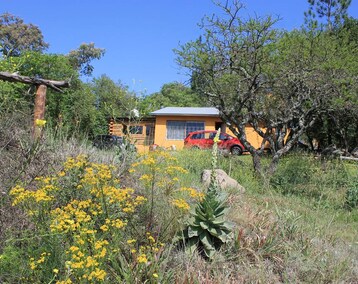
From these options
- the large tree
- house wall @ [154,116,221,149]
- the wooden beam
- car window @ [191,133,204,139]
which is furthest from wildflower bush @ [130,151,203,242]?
house wall @ [154,116,221,149]

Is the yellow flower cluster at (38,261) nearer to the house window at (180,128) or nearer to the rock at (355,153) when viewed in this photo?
the rock at (355,153)

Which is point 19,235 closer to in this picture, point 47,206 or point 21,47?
point 47,206

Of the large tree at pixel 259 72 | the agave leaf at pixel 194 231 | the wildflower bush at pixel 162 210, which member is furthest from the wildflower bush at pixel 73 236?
the large tree at pixel 259 72

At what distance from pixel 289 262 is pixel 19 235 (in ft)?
8.18

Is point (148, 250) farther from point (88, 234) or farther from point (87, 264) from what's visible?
point (87, 264)

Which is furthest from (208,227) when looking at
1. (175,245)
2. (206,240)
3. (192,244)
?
(175,245)

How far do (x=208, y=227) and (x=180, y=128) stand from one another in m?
25.5

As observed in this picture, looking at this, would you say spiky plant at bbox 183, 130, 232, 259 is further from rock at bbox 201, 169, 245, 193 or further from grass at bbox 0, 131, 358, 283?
rock at bbox 201, 169, 245, 193

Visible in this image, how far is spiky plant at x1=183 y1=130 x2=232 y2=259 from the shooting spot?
3.61m

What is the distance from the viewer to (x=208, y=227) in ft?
11.9

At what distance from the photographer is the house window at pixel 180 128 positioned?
2900 centimetres

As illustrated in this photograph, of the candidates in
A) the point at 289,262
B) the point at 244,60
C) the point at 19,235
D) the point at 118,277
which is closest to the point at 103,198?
the point at 118,277

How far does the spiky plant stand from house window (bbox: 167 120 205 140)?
25224 mm

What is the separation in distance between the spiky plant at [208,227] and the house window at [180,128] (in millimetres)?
25224
